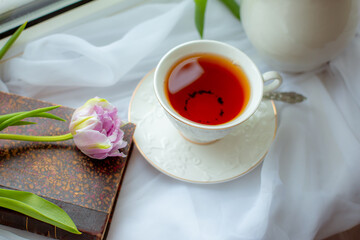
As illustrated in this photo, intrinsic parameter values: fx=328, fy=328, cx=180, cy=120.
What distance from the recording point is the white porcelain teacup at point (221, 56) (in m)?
0.57

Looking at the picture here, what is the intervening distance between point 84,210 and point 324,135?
519mm

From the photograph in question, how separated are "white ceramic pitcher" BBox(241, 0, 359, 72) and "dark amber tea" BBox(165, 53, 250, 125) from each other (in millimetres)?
87

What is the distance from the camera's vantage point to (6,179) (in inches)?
21.9

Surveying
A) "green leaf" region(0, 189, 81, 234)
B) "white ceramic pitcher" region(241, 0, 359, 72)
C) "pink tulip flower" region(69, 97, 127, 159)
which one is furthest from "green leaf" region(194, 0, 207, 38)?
"green leaf" region(0, 189, 81, 234)

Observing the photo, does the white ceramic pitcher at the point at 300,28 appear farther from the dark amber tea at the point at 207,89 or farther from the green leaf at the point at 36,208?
the green leaf at the point at 36,208

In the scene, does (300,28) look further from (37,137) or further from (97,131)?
(37,137)

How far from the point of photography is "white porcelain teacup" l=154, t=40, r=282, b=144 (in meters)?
0.57

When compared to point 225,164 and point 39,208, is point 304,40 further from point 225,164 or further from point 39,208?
point 39,208

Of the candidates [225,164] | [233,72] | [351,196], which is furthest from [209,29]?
[351,196]

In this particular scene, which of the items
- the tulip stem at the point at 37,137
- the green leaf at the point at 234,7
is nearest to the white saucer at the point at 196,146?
the tulip stem at the point at 37,137

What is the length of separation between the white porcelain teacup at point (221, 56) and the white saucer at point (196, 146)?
0.03 meters

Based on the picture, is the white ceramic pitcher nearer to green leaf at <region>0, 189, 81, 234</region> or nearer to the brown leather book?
the brown leather book

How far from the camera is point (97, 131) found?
55 cm

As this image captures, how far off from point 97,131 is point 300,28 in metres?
0.41
